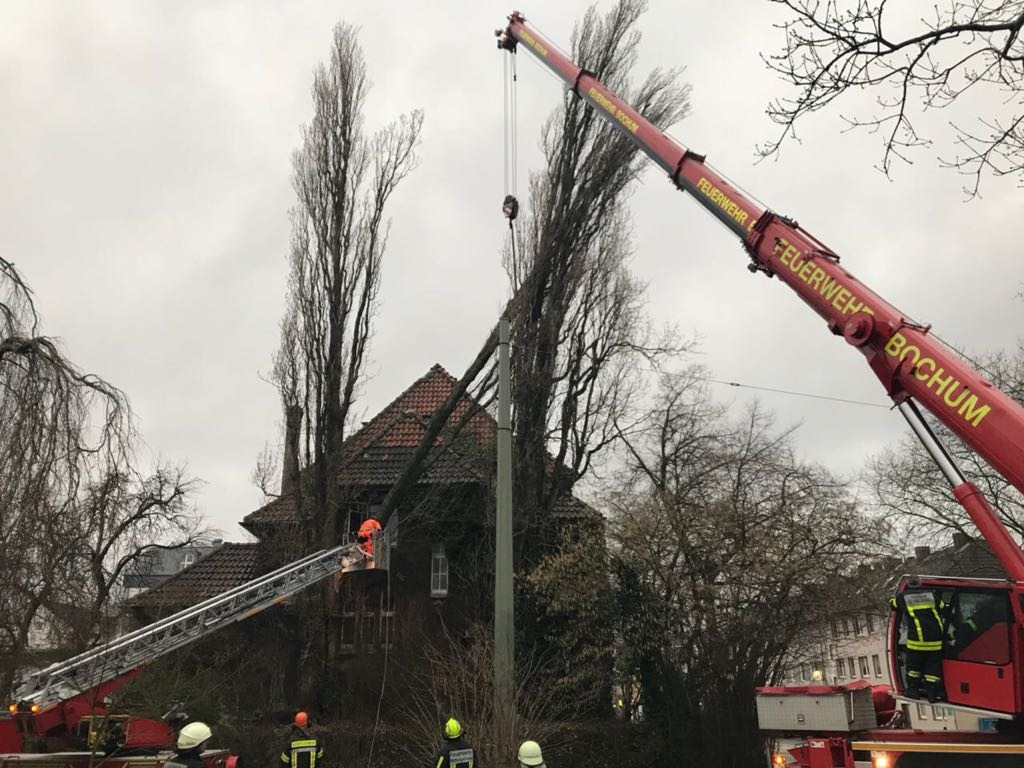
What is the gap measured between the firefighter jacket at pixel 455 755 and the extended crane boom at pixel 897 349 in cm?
538

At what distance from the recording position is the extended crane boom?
22.6 ft

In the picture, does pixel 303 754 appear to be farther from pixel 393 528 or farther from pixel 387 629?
pixel 387 629

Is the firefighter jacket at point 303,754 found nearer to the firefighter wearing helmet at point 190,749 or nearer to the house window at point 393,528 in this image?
the firefighter wearing helmet at point 190,749

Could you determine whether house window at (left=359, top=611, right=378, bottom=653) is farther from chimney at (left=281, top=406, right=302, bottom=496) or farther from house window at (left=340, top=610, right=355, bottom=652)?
chimney at (left=281, top=406, right=302, bottom=496)

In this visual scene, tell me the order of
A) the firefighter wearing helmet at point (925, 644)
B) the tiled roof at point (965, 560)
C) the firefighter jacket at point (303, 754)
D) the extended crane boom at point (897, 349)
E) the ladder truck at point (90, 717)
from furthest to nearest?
the tiled roof at point (965, 560), the ladder truck at point (90, 717), the firefighter jacket at point (303, 754), the firefighter wearing helmet at point (925, 644), the extended crane boom at point (897, 349)

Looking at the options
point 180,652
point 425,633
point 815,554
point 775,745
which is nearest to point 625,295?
point 815,554

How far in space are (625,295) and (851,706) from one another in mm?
12670

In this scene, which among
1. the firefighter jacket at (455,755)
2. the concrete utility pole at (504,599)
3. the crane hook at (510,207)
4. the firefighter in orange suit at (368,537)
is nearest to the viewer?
the firefighter jacket at (455,755)

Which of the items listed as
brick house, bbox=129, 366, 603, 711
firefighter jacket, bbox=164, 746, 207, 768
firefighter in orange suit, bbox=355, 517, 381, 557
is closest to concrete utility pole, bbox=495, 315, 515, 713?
firefighter jacket, bbox=164, 746, 207, 768

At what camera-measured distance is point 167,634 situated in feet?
36.8

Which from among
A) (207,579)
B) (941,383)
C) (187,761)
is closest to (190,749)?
(187,761)

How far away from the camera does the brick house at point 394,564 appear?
58.0ft

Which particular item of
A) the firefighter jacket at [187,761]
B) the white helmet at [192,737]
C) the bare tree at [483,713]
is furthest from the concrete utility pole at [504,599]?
the firefighter jacket at [187,761]

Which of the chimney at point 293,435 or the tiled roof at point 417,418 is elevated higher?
the tiled roof at point 417,418
